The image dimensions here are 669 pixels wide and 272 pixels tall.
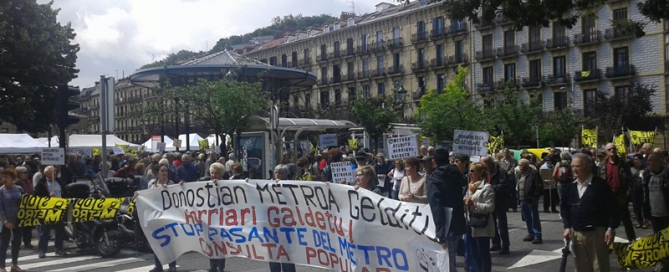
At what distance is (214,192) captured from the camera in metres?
8.77

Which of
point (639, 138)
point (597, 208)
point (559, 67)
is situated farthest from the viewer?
point (559, 67)

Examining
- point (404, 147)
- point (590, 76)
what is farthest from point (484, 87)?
point (404, 147)

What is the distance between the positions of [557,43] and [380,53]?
60.9ft

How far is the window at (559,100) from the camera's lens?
54.4 m

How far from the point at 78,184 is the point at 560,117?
39.2m

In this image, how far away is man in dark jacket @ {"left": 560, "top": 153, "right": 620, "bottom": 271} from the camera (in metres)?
7.07

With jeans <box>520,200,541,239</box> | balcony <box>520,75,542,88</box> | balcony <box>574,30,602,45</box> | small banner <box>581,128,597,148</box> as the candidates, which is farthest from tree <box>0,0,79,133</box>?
balcony <box>520,75,542,88</box>

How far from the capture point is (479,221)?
27.8 feet

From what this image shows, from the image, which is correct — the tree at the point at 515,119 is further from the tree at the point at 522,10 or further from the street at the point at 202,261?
the tree at the point at 522,10

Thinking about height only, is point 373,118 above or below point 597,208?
above

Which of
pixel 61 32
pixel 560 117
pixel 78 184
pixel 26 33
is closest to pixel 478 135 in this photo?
pixel 78 184

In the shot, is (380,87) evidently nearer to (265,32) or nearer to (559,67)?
(559,67)

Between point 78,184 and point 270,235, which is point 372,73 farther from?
point 270,235

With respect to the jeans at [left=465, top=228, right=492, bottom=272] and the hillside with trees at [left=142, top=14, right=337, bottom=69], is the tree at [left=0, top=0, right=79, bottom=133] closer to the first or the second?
the jeans at [left=465, top=228, right=492, bottom=272]
